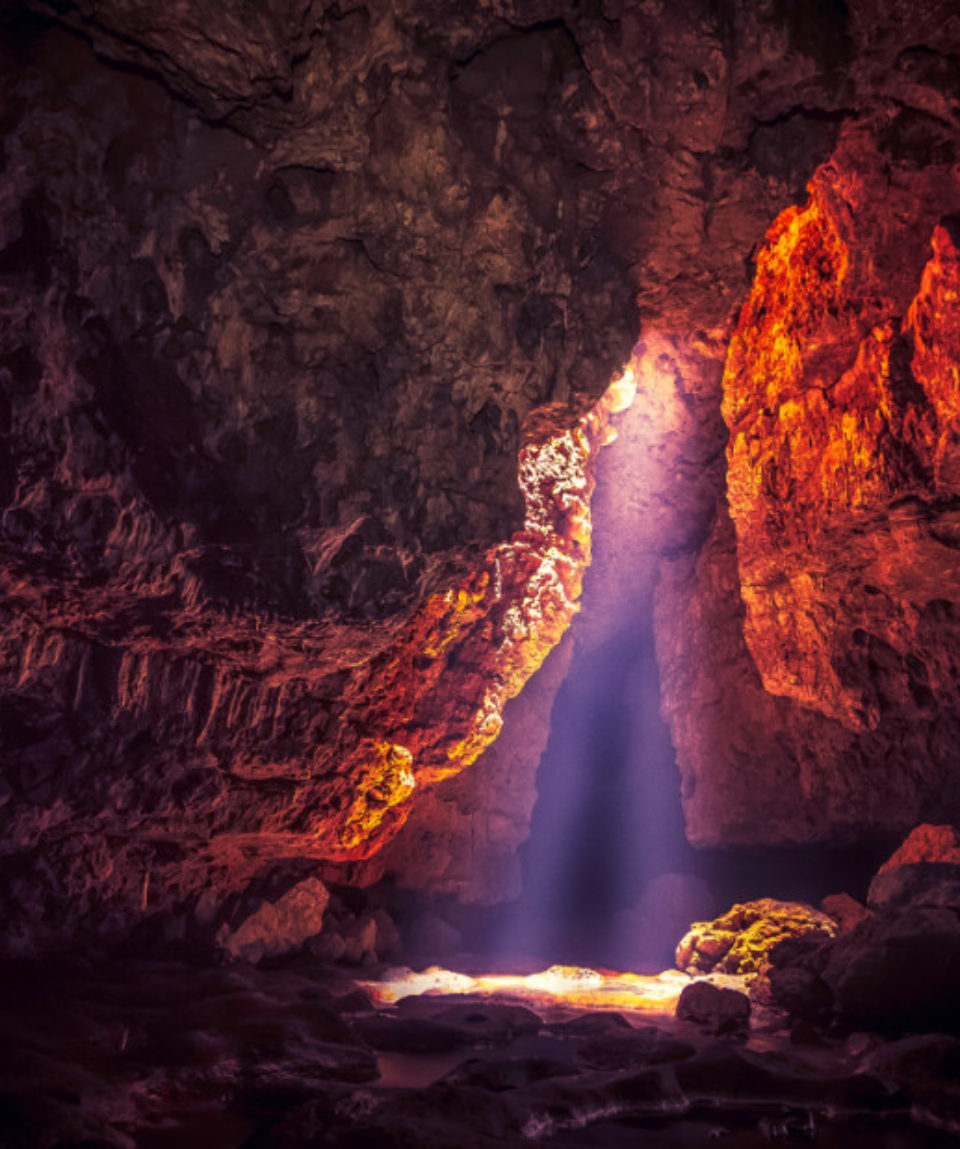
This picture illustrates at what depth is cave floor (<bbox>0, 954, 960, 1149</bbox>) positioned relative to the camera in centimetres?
301

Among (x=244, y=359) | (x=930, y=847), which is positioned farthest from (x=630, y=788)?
(x=244, y=359)

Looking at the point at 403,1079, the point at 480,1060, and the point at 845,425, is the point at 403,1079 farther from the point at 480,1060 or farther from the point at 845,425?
the point at 845,425

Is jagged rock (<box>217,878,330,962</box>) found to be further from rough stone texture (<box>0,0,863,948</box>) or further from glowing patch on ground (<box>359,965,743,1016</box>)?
rough stone texture (<box>0,0,863,948</box>)

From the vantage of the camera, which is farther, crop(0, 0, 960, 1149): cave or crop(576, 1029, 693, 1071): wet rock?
crop(576, 1029, 693, 1071): wet rock

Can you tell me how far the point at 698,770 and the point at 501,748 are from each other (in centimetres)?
292

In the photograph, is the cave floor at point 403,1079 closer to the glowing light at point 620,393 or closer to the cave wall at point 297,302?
the cave wall at point 297,302

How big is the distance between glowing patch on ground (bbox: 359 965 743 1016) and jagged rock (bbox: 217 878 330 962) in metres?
0.84

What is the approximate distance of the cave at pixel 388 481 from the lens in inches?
142

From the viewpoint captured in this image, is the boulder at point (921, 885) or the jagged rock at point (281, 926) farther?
the jagged rock at point (281, 926)

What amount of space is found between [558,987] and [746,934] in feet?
7.64

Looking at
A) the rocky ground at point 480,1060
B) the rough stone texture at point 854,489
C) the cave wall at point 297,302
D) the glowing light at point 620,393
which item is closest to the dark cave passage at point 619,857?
the rough stone texture at point 854,489

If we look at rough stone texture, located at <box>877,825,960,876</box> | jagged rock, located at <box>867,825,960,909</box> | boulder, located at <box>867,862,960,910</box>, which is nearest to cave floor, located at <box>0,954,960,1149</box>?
boulder, located at <box>867,862,960,910</box>

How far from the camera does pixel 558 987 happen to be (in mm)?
8609

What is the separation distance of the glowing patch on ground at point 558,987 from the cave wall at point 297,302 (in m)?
2.48
